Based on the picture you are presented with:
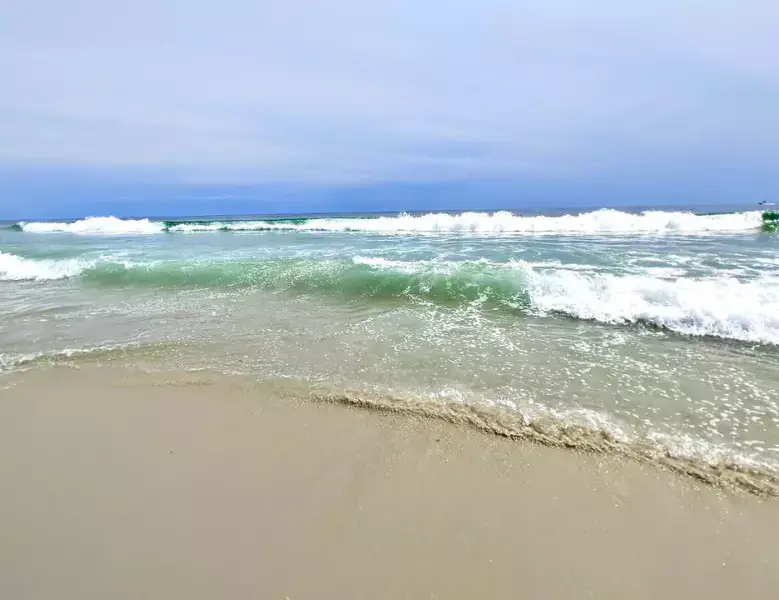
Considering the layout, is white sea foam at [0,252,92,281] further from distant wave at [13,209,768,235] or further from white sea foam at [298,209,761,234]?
white sea foam at [298,209,761,234]

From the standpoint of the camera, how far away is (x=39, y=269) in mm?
12852

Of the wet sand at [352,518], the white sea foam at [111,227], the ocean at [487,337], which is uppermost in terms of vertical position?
the white sea foam at [111,227]

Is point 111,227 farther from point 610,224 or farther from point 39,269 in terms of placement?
point 610,224

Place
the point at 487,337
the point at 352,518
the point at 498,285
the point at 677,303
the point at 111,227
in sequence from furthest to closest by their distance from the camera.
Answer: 1. the point at 111,227
2. the point at 498,285
3. the point at 677,303
4. the point at 487,337
5. the point at 352,518

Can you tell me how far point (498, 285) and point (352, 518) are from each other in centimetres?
669

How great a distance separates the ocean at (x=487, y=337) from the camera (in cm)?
357

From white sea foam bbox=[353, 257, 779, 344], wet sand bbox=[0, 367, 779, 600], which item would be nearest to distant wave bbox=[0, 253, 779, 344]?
white sea foam bbox=[353, 257, 779, 344]

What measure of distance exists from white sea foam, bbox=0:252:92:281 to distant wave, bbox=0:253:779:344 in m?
0.04

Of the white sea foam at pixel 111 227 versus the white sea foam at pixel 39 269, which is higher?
the white sea foam at pixel 111 227

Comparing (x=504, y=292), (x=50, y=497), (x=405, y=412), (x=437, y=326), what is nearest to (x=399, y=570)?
(x=405, y=412)

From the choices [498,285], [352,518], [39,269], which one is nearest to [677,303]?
[498,285]

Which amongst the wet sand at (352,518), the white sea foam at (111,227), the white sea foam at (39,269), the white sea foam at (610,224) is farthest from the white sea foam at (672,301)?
the white sea foam at (111,227)

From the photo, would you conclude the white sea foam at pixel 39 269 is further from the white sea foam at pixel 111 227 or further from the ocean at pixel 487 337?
the white sea foam at pixel 111 227

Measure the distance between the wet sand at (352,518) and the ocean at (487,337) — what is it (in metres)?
0.41
